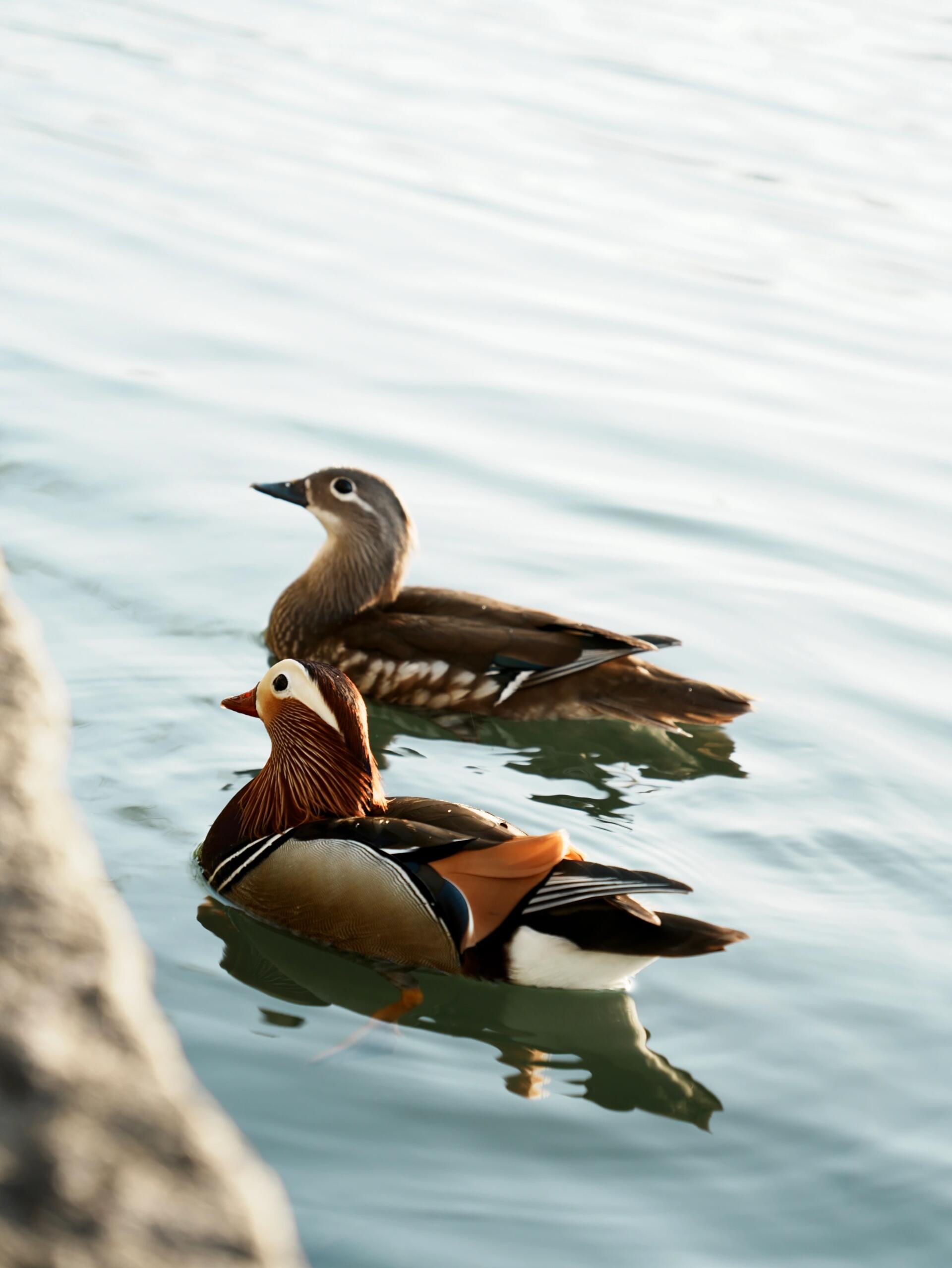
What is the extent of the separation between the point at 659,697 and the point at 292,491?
213 centimetres

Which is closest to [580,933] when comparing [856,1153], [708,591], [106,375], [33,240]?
[856,1153]

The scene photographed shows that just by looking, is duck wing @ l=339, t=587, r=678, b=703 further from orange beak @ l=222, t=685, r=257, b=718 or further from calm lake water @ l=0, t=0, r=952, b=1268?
orange beak @ l=222, t=685, r=257, b=718

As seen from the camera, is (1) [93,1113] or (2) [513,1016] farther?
(2) [513,1016]

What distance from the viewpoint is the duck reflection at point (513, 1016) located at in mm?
4238

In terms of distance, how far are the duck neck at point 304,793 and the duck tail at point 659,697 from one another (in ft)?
6.36

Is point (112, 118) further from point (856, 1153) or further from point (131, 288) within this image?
point (856, 1153)

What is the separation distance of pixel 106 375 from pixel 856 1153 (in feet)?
24.3

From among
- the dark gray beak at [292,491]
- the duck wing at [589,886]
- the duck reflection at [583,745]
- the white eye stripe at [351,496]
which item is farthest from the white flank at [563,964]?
the dark gray beak at [292,491]

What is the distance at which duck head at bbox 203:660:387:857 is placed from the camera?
5.22 m

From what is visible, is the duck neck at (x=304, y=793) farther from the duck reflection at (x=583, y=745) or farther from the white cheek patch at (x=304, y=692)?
the duck reflection at (x=583, y=745)

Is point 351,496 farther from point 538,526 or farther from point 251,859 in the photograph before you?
point 251,859

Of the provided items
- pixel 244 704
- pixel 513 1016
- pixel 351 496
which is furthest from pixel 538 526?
pixel 513 1016

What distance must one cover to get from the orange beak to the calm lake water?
350mm

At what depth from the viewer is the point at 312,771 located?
207 inches
